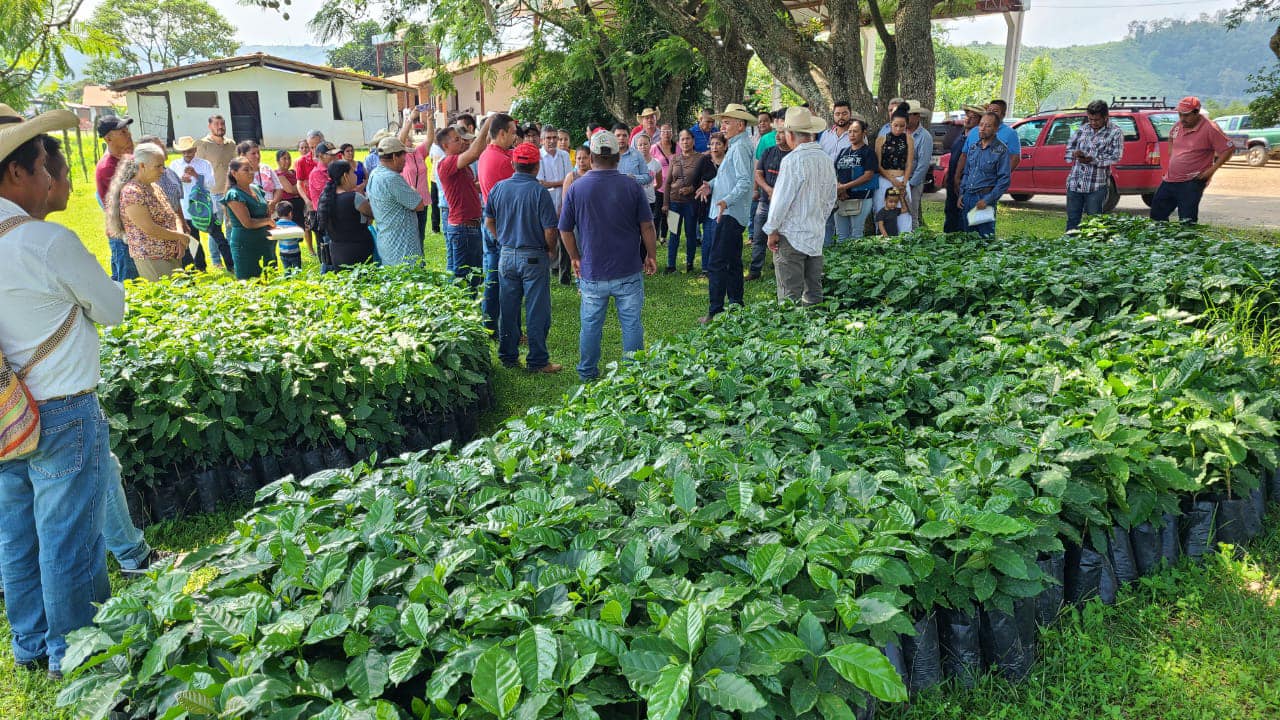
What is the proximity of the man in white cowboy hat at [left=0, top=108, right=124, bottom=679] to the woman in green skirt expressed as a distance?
466 cm

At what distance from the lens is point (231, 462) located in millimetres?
4566

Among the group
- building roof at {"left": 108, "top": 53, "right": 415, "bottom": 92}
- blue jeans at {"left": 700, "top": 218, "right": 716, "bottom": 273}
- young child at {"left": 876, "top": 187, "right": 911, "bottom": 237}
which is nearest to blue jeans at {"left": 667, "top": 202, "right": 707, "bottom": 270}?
blue jeans at {"left": 700, "top": 218, "right": 716, "bottom": 273}

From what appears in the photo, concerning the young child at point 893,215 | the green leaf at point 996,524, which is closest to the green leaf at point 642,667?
the green leaf at point 996,524

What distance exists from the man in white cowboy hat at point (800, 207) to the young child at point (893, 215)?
2.94 m

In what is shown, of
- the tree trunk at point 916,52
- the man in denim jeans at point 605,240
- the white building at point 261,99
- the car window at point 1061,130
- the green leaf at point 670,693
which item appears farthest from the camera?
the white building at point 261,99

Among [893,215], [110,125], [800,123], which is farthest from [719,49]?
[110,125]

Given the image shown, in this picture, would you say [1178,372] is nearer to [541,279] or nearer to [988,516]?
[988,516]

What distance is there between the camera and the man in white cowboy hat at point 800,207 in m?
6.10

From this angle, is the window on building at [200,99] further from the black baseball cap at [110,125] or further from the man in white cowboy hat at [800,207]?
the man in white cowboy hat at [800,207]

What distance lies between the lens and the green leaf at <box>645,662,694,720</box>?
1636 millimetres

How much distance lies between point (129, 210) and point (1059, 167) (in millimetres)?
14109

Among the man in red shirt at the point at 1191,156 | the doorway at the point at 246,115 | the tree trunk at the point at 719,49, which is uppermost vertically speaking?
the doorway at the point at 246,115

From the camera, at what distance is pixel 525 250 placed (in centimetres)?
648

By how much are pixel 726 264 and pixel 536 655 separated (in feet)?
20.3
